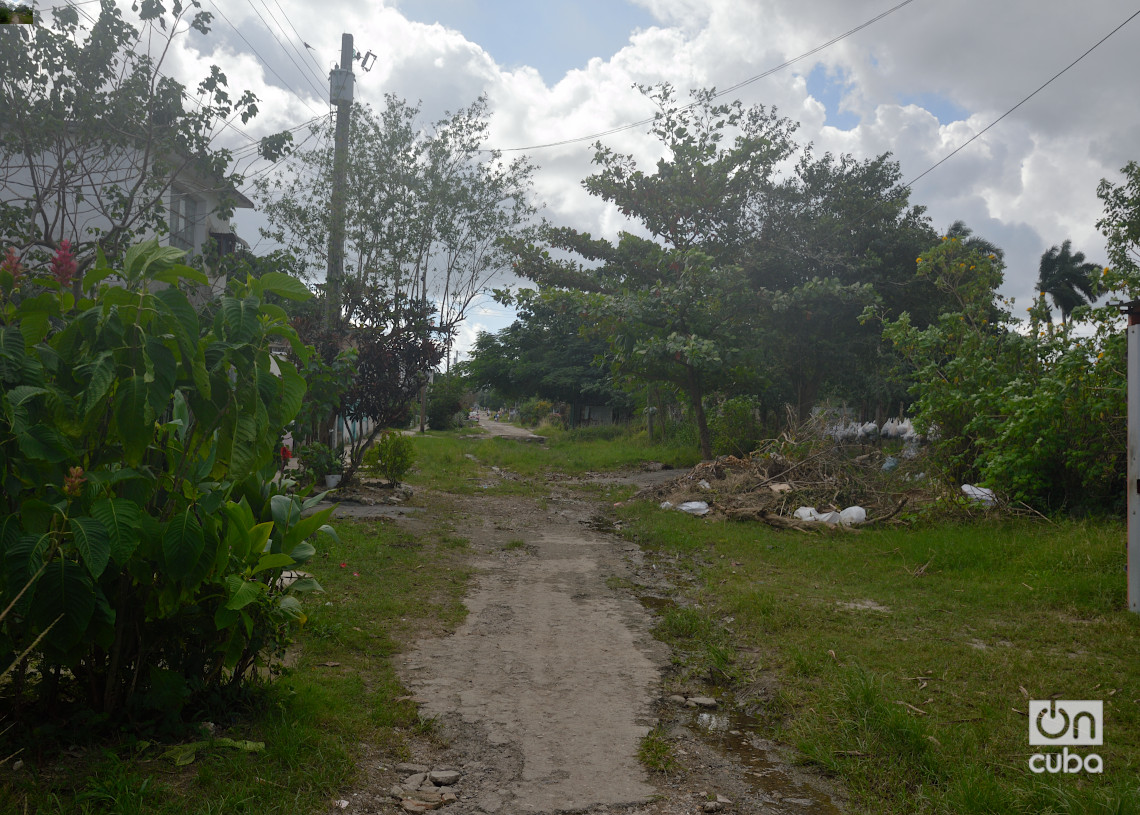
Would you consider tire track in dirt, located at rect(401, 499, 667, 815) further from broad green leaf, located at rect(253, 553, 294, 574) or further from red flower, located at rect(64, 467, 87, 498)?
red flower, located at rect(64, 467, 87, 498)

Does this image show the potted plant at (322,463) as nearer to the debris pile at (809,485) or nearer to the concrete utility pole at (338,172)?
the concrete utility pole at (338,172)

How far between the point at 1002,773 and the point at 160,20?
979 cm

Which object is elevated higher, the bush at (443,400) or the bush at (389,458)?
the bush at (443,400)

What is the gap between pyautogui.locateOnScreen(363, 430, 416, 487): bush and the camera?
13656 millimetres

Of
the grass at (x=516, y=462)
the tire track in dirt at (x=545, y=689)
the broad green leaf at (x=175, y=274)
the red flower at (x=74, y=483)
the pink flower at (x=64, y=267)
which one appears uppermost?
the pink flower at (x=64, y=267)

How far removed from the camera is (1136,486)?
225 inches

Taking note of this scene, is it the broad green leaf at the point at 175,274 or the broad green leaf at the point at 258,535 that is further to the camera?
the broad green leaf at the point at 258,535

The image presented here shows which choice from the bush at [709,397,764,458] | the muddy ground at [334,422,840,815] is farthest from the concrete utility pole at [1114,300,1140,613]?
the bush at [709,397,764,458]

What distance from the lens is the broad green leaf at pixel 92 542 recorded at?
106 inches

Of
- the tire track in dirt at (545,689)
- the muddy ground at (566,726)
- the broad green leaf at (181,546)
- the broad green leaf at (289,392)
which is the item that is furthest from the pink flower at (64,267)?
the tire track in dirt at (545,689)

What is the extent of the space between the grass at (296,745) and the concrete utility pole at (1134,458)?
4970 mm

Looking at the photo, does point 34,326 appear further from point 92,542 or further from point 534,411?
point 534,411

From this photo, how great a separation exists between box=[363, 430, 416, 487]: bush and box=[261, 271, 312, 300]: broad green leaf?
10369 mm

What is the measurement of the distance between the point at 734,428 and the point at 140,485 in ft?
53.4
